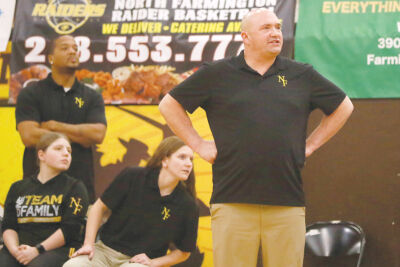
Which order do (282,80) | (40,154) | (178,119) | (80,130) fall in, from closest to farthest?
(282,80), (178,119), (40,154), (80,130)

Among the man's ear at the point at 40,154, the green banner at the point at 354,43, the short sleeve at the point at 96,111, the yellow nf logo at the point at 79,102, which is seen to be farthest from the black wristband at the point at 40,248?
the green banner at the point at 354,43

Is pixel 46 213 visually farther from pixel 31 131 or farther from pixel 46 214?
pixel 31 131

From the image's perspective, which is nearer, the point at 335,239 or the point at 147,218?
the point at 147,218

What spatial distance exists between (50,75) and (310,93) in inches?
142

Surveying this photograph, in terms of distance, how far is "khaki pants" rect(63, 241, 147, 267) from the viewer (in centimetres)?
433

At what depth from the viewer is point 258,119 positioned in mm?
3174

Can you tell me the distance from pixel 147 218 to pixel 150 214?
42 mm

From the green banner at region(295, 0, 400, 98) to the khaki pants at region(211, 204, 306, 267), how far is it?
3.26m

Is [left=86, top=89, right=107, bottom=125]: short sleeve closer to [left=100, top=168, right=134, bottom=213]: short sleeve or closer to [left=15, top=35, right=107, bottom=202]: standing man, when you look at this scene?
[left=15, top=35, right=107, bottom=202]: standing man

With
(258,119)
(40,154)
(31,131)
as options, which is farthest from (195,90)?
(31,131)

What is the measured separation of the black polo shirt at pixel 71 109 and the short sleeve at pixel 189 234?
1.46m

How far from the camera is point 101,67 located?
21.7ft

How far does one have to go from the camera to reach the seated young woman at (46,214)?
469 cm

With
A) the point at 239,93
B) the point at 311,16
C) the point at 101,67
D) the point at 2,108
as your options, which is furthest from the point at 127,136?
the point at 239,93
